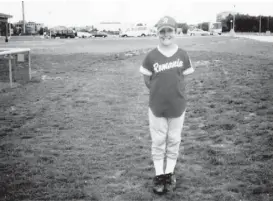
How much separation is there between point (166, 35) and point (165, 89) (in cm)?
61

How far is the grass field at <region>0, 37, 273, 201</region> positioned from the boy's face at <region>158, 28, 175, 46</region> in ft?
5.46

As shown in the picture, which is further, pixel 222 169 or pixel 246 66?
pixel 246 66

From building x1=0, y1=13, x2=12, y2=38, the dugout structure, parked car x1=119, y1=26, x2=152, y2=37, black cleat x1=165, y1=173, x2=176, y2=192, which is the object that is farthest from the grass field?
parked car x1=119, y1=26, x2=152, y2=37

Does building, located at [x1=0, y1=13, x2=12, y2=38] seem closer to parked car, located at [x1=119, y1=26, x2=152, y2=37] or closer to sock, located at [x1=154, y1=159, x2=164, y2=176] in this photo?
parked car, located at [x1=119, y1=26, x2=152, y2=37]

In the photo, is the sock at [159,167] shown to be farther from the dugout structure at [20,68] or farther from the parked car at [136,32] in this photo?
the parked car at [136,32]

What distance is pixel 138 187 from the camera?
4199mm

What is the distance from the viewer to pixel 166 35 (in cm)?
405

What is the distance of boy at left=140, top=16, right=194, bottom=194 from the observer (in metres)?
4.01

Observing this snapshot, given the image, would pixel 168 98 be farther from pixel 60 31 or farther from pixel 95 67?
pixel 60 31

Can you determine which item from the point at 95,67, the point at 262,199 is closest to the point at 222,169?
the point at 262,199

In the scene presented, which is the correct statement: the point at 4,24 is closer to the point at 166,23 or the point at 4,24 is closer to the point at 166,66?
the point at 166,23

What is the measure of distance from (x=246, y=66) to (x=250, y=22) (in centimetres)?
6763

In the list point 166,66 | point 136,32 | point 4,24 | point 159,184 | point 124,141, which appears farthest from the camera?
point 136,32

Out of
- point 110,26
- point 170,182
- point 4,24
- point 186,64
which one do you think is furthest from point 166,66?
point 110,26
